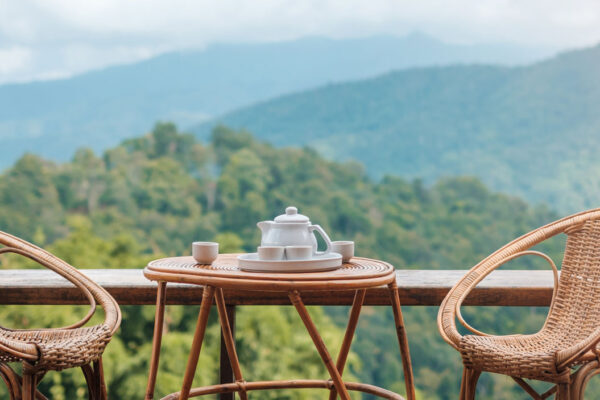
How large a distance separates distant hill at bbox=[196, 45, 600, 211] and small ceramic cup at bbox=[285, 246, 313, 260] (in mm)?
26069

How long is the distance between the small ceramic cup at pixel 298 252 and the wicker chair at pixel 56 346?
465 millimetres

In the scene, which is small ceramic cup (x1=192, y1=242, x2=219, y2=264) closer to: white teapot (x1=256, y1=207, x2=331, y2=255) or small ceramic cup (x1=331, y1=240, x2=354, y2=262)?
white teapot (x1=256, y1=207, x2=331, y2=255)

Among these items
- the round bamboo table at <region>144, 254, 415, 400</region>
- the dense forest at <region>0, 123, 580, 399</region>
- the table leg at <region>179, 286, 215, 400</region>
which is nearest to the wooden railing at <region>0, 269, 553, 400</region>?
the round bamboo table at <region>144, 254, 415, 400</region>

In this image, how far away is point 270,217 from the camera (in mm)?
21078

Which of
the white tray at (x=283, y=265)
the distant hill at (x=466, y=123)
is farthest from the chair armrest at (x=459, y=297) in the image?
the distant hill at (x=466, y=123)

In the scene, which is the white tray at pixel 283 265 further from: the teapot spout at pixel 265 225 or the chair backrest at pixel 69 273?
the chair backrest at pixel 69 273

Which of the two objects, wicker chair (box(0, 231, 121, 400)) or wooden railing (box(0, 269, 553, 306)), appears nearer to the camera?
wicker chair (box(0, 231, 121, 400))

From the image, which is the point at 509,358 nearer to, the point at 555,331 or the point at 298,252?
the point at 555,331

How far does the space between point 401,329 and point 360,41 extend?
3758 centimetres

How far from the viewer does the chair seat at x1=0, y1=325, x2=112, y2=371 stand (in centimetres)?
142

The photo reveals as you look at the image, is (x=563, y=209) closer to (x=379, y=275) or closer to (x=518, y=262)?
(x=518, y=262)

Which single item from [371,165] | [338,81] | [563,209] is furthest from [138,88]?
[563,209]

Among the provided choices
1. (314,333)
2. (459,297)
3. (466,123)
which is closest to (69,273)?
(314,333)

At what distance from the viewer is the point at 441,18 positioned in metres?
38.0
